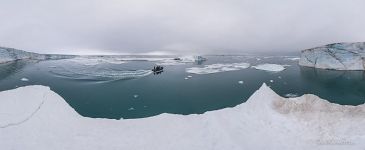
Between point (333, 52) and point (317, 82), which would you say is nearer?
point (317, 82)

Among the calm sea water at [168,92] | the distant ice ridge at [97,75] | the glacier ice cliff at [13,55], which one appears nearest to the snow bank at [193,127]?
the calm sea water at [168,92]

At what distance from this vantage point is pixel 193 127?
17156mm

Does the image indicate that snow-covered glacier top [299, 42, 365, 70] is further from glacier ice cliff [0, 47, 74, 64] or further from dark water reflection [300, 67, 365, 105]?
glacier ice cliff [0, 47, 74, 64]

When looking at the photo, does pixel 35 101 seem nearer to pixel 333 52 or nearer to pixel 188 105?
pixel 188 105

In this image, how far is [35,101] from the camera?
19.1m

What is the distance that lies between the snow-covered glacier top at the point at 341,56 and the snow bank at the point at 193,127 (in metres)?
37.6

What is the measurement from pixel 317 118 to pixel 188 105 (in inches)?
441

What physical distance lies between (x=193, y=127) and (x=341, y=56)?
4533 centimetres

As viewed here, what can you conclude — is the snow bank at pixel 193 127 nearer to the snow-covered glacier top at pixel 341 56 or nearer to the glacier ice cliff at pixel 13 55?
the snow-covered glacier top at pixel 341 56

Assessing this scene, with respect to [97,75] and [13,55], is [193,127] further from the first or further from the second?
[13,55]

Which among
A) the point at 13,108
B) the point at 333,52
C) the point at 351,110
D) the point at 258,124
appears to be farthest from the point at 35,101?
the point at 333,52

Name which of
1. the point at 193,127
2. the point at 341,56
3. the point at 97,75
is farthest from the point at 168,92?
the point at 341,56

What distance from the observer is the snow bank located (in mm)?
14555

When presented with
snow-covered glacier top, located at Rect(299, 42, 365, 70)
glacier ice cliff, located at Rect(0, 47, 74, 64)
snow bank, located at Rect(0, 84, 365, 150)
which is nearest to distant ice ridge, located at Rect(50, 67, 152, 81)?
snow bank, located at Rect(0, 84, 365, 150)
